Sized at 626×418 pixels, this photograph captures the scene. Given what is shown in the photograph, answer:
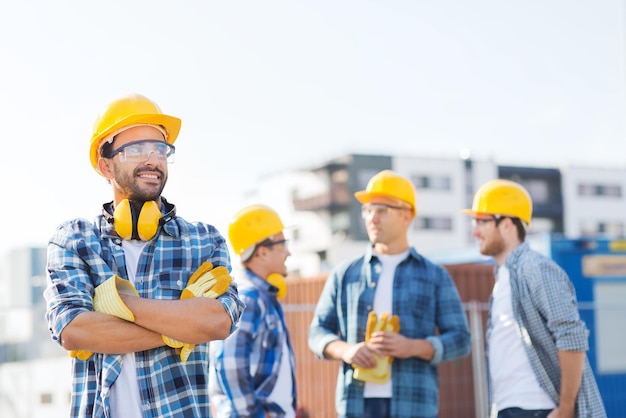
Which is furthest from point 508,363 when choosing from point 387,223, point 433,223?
point 433,223

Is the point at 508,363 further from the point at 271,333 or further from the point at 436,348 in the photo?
the point at 271,333

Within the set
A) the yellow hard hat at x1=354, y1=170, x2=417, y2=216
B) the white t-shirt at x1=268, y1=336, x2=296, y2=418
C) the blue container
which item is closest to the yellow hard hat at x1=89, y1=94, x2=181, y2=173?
the white t-shirt at x1=268, y1=336, x2=296, y2=418

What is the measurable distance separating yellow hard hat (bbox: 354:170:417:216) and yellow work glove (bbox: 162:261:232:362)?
113 inches

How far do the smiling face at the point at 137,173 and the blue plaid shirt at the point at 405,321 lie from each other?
2.65 metres

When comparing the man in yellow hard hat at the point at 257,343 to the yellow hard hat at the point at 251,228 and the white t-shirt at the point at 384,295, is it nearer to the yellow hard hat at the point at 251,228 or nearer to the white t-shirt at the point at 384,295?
the yellow hard hat at the point at 251,228

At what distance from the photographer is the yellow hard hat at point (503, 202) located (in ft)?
19.8

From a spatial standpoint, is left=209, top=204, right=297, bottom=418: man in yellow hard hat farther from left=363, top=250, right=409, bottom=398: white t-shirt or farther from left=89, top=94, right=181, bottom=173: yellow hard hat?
left=89, top=94, right=181, bottom=173: yellow hard hat

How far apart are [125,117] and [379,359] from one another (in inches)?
109

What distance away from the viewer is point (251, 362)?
17.5 ft

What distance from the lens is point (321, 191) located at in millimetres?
73750

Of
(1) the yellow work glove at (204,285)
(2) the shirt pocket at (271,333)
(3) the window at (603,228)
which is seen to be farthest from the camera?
(3) the window at (603,228)

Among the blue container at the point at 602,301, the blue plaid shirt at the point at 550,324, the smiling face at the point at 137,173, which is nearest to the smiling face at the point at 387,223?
the blue plaid shirt at the point at 550,324

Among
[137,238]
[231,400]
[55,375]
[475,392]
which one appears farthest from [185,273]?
[475,392]

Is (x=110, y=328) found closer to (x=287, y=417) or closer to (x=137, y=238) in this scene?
(x=137, y=238)
